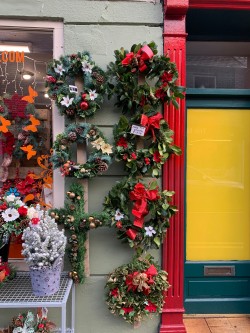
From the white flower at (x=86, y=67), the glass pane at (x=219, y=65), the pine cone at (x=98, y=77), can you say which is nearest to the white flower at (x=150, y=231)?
the pine cone at (x=98, y=77)

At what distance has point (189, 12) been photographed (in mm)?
3137

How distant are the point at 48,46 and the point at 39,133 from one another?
0.85 meters

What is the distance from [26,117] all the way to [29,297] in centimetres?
163

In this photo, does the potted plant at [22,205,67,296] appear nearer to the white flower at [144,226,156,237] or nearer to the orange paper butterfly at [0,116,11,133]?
the white flower at [144,226,156,237]

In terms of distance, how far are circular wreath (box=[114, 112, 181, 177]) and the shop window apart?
0.71 meters

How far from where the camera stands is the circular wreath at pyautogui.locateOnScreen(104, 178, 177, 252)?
2.86 meters

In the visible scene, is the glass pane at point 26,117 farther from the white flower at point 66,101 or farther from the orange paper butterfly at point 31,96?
the white flower at point 66,101

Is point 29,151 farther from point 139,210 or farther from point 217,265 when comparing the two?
point 217,265

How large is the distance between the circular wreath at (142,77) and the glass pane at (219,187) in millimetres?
723

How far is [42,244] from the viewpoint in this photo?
248 cm

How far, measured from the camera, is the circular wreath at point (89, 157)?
2.85 metres

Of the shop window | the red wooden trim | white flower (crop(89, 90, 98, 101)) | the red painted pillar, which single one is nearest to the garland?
the shop window

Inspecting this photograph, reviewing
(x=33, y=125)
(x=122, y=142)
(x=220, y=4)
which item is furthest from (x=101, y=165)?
(x=220, y=4)

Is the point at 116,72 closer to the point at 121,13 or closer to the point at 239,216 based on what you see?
the point at 121,13
